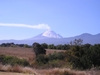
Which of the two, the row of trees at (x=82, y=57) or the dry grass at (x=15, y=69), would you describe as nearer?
the dry grass at (x=15, y=69)

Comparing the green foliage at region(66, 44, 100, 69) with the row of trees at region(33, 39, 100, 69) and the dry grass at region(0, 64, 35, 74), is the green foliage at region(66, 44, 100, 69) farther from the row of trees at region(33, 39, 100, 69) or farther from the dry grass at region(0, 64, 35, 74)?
the dry grass at region(0, 64, 35, 74)

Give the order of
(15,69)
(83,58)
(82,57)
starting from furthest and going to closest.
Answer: (82,57), (83,58), (15,69)

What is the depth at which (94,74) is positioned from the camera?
16.8 m

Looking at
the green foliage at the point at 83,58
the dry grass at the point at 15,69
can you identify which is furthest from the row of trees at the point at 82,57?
the dry grass at the point at 15,69

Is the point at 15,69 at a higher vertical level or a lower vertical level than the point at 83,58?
lower

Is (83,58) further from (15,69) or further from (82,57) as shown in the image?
(15,69)

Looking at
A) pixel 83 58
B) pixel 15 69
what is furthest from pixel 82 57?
pixel 15 69

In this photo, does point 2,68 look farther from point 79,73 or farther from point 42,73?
point 79,73

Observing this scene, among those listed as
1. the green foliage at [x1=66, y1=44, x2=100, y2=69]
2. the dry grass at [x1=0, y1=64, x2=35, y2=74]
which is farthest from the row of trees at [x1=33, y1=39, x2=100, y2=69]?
the dry grass at [x1=0, y1=64, x2=35, y2=74]

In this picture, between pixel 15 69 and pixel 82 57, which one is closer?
pixel 15 69

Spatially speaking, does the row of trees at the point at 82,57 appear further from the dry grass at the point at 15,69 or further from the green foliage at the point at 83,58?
the dry grass at the point at 15,69

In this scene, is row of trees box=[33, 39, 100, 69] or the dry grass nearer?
the dry grass

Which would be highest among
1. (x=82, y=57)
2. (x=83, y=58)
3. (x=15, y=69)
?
(x=82, y=57)

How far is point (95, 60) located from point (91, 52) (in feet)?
4.24
